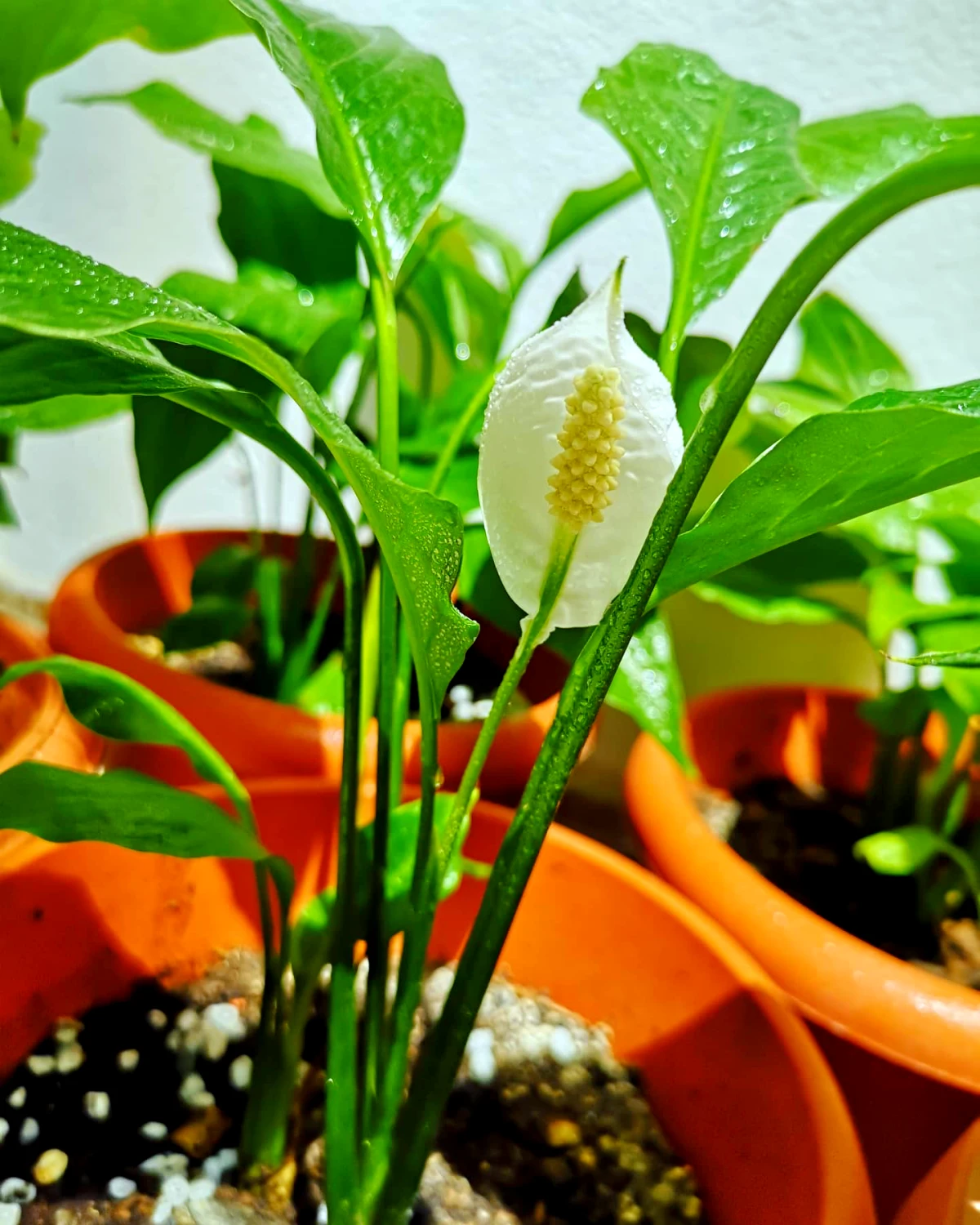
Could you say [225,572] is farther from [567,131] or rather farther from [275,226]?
[567,131]

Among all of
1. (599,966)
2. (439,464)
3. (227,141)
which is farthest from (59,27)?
(599,966)

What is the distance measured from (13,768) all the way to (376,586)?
0.48 ft

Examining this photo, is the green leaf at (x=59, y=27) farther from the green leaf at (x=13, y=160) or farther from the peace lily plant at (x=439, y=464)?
the green leaf at (x=13, y=160)

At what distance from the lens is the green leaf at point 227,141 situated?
40 centimetres

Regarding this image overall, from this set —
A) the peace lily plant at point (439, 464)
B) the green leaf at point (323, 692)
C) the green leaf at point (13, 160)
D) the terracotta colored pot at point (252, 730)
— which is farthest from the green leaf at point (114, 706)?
the green leaf at point (13, 160)

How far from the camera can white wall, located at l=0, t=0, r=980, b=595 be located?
0.61 metres

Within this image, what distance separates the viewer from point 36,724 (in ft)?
1.34

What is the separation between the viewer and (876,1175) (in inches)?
16.2

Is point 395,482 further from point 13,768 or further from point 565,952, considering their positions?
point 565,952

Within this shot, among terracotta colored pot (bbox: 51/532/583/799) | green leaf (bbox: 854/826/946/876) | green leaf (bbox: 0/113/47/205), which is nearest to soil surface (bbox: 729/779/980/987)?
green leaf (bbox: 854/826/946/876)

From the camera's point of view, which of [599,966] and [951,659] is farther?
[599,966]

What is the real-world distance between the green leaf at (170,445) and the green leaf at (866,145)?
10.4 inches

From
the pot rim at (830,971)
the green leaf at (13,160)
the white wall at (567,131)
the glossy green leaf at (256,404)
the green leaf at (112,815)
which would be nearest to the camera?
the glossy green leaf at (256,404)

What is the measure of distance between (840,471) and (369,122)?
0.18 metres
